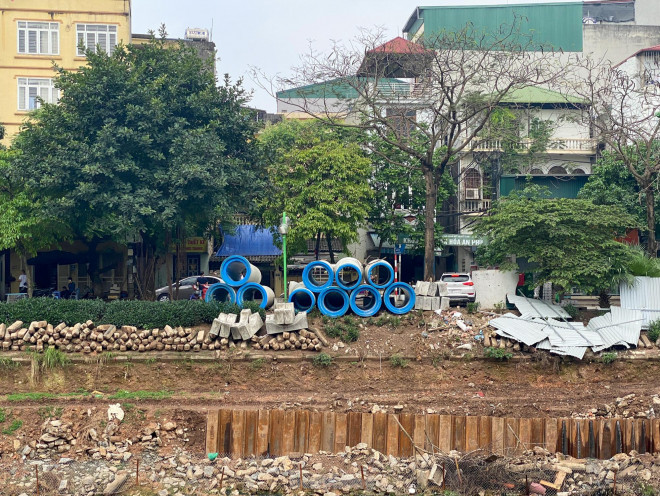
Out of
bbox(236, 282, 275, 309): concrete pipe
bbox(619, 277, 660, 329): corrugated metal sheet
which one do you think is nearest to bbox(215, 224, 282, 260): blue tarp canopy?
bbox(236, 282, 275, 309): concrete pipe

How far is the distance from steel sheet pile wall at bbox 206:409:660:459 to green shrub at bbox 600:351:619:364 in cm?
559

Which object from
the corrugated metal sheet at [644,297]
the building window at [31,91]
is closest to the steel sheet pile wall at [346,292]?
the corrugated metal sheet at [644,297]

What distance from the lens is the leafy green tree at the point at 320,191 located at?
3189cm

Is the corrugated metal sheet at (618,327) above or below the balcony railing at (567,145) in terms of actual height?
below

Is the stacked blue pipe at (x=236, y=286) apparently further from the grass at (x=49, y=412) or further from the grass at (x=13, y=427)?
the grass at (x=13, y=427)

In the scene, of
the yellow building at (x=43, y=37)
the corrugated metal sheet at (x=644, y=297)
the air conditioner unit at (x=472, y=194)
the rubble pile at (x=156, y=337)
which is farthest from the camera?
the air conditioner unit at (x=472, y=194)

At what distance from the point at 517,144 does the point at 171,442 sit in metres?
23.1

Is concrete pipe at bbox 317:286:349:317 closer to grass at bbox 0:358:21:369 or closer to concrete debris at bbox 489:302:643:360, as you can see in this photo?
concrete debris at bbox 489:302:643:360

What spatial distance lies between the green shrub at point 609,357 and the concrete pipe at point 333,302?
834cm

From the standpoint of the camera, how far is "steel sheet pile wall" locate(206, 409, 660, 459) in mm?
17141

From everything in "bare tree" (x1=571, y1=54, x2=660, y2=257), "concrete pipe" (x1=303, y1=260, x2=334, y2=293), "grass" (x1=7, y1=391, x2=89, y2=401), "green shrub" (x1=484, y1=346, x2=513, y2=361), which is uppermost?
"bare tree" (x1=571, y1=54, x2=660, y2=257)

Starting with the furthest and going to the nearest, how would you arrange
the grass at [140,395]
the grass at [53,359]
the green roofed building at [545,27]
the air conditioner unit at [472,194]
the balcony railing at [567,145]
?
the green roofed building at [545,27] → the air conditioner unit at [472,194] → the balcony railing at [567,145] → the grass at [53,359] → the grass at [140,395]

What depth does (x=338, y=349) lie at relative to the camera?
23.1 metres

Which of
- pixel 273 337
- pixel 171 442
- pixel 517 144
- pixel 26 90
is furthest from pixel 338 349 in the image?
pixel 26 90
